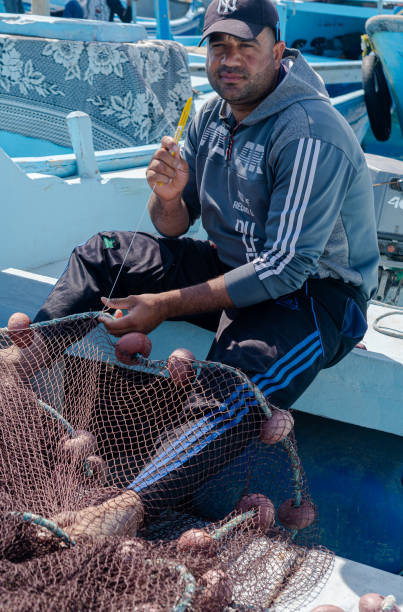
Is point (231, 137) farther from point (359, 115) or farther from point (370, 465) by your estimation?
point (359, 115)

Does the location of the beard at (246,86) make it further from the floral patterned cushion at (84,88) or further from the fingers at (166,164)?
the floral patterned cushion at (84,88)

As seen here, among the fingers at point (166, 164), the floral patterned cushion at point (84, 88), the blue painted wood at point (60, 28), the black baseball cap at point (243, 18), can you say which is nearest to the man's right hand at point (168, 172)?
the fingers at point (166, 164)

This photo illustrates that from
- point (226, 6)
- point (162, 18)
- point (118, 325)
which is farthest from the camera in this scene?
point (162, 18)

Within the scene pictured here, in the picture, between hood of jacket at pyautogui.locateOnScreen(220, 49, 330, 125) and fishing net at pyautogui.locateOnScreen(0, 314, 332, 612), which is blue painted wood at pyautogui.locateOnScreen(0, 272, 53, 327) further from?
hood of jacket at pyautogui.locateOnScreen(220, 49, 330, 125)

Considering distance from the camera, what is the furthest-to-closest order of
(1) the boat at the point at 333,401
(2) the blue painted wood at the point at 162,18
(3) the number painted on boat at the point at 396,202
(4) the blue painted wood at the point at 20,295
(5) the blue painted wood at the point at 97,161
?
(2) the blue painted wood at the point at 162,18 → (3) the number painted on boat at the point at 396,202 → (5) the blue painted wood at the point at 97,161 → (4) the blue painted wood at the point at 20,295 → (1) the boat at the point at 333,401

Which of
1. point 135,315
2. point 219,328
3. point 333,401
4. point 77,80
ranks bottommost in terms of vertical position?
point 333,401

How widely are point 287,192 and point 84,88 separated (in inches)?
141

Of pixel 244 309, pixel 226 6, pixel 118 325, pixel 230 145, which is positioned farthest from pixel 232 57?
pixel 118 325

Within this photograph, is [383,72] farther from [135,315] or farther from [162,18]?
[135,315]

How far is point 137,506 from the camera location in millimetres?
1769

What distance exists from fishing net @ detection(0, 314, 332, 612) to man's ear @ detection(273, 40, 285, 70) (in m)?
1.21

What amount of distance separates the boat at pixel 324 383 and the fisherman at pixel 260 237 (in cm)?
31

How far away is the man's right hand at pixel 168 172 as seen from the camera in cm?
254

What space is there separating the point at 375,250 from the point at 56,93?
140 inches
